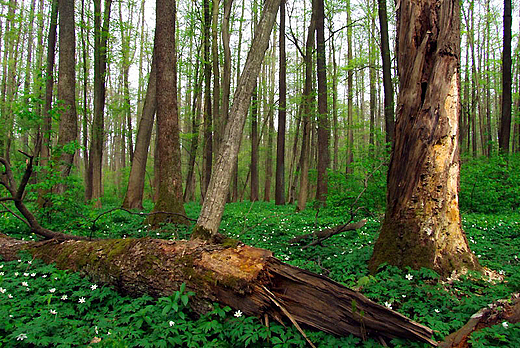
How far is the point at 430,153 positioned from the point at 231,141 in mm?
2749

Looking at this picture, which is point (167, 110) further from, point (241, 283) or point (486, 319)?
point (486, 319)

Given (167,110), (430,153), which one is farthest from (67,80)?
(430,153)

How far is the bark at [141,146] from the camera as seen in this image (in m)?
10.9

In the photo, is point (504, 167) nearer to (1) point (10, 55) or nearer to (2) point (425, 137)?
(2) point (425, 137)

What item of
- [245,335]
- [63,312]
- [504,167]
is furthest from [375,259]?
[504,167]

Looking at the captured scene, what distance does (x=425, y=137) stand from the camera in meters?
3.51

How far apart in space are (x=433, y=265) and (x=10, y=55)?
31.9m

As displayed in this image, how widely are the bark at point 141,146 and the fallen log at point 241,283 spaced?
7911mm

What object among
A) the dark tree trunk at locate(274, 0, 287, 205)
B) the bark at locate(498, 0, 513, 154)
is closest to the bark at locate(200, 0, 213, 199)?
the dark tree trunk at locate(274, 0, 287, 205)

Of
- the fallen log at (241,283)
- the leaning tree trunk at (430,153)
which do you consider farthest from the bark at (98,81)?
the leaning tree trunk at (430,153)

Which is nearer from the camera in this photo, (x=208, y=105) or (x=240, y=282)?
(x=240, y=282)

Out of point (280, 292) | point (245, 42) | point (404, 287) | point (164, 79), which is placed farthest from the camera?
point (245, 42)

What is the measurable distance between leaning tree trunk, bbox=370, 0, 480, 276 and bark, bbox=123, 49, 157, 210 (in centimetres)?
929

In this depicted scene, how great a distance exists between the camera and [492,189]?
985cm
